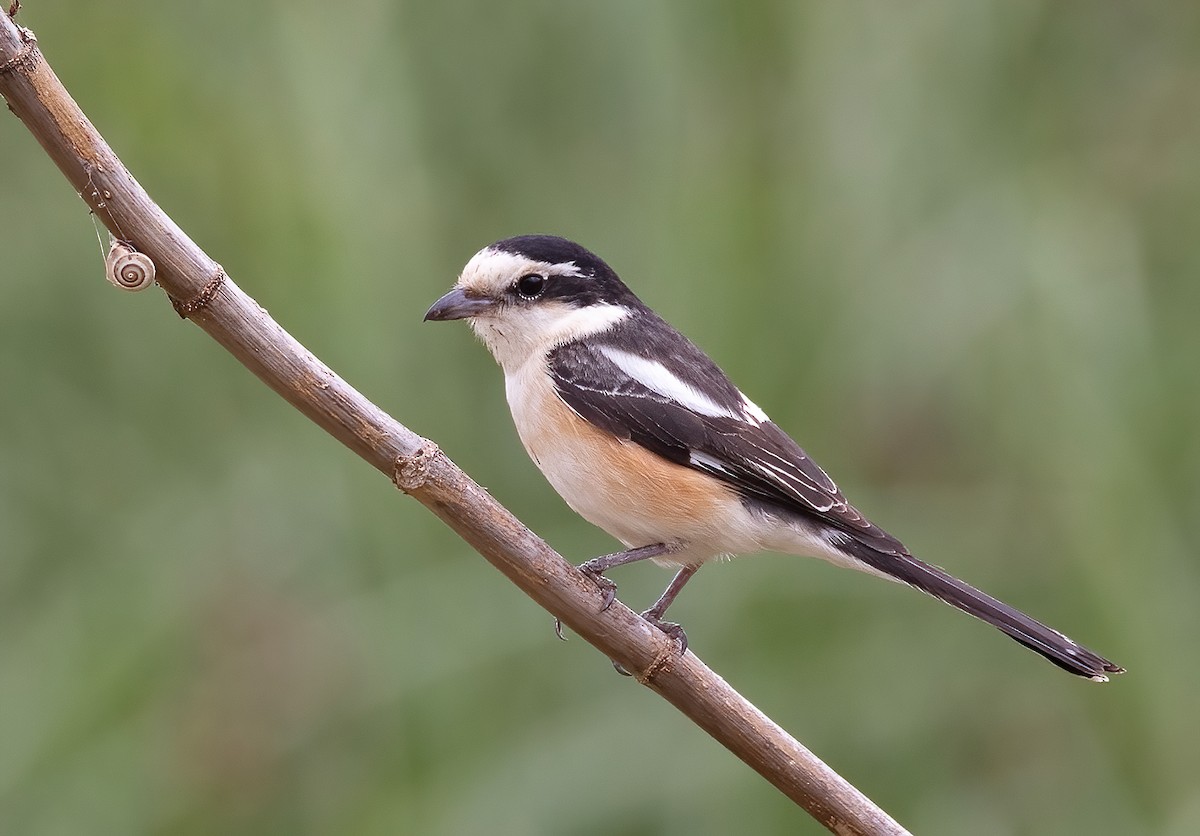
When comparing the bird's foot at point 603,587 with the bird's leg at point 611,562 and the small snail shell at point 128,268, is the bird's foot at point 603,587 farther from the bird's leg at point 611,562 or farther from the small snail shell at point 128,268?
the small snail shell at point 128,268

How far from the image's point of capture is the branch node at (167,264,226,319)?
1.79 m

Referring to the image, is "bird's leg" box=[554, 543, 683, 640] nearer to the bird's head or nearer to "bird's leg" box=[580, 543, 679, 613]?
"bird's leg" box=[580, 543, 679, 613]

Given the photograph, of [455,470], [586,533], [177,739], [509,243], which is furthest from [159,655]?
[455,470]

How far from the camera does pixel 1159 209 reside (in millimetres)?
3945

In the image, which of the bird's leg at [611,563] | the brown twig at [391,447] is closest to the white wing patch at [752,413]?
the bird's leg at [611,563]

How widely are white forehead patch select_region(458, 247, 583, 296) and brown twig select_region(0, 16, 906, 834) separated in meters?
1.06

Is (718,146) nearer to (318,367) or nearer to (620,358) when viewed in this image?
(620,358)

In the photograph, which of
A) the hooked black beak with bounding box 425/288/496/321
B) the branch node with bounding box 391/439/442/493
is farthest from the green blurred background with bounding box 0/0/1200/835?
the branch node with bounding box 391/439/442/493

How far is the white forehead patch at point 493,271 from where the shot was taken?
3.03m

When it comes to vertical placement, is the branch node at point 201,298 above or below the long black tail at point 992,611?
below

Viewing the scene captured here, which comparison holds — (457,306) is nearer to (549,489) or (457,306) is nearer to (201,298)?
(549,489)

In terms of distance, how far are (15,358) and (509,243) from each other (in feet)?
5.92

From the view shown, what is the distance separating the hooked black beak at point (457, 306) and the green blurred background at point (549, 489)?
0.56 m

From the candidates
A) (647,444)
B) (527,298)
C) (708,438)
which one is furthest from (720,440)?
(527,298)
